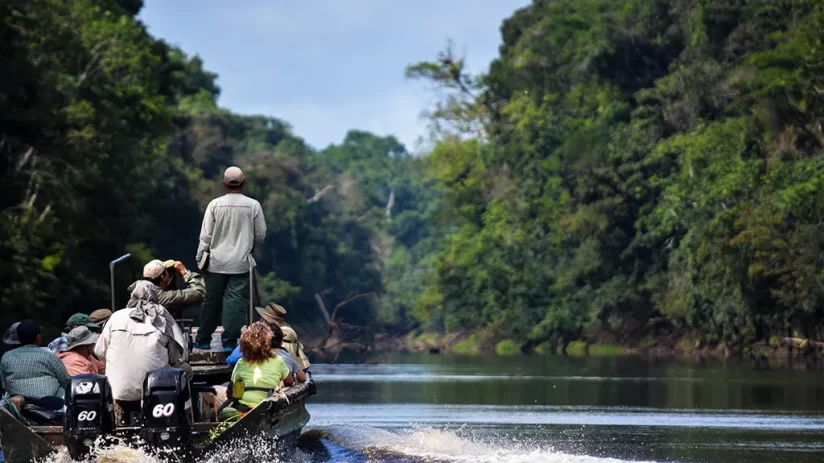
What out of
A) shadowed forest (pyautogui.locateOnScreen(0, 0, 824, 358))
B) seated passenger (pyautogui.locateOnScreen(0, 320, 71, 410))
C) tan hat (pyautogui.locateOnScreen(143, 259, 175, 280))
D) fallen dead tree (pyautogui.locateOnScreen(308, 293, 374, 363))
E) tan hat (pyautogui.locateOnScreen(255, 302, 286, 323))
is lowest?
seated passenger (pyautogui.locateOnScreen(0, 320, 71, 410))

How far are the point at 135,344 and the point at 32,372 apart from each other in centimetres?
130

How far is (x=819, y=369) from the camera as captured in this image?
133 feet

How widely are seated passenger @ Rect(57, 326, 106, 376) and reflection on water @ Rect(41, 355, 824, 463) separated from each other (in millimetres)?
1713

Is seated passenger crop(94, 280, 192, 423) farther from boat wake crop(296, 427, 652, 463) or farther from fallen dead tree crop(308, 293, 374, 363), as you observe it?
fallen dead tree crop(308, 293, 374, 363)

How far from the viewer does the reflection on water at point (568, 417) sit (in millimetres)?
17297

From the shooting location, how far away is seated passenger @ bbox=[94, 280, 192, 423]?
13.7 metres

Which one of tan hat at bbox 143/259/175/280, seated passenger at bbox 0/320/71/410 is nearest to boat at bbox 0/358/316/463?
seated passenger at bbox 0/320/71/410

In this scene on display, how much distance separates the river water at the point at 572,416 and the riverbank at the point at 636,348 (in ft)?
18.4

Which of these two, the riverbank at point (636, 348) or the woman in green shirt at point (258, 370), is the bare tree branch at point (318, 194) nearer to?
the riverbank at point (636, 348)

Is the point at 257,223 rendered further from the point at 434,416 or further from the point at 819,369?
the point at 819,369

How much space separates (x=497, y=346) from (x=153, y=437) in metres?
61.0

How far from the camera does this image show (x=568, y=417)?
25.0m

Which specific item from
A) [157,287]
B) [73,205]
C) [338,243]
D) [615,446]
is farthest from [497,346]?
[157,287]

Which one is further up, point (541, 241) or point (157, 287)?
point (541, 241)
